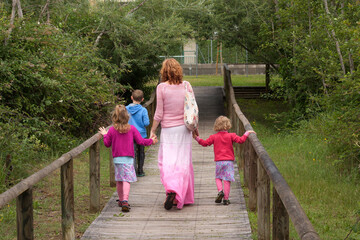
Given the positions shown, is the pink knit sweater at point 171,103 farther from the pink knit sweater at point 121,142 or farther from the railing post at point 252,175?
the railing post at point 252,175

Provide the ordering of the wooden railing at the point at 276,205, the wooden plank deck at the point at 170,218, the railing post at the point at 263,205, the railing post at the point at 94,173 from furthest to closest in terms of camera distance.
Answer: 1. the railing post at the point at 94,173
2. the wooden plank deck at the point at 170,218
3. the railing post at the point at 263,205
4. the wooden railing at the point at 276,205

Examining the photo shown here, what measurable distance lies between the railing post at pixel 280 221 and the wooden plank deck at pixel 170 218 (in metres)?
1.67

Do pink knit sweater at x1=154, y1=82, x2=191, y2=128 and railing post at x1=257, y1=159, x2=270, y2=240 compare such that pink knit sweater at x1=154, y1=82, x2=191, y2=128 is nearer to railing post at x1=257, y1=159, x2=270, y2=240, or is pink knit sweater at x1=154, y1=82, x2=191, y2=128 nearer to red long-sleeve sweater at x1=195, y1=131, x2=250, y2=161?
red long-sleeve sweater at x1=195, y1=131, x2=250, y2=161

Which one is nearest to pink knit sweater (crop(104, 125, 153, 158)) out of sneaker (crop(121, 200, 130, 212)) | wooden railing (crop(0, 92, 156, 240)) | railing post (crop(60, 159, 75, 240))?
wooden railing (crop(0, 92, 156, 240))

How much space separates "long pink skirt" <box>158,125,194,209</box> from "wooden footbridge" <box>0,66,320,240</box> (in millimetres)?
335

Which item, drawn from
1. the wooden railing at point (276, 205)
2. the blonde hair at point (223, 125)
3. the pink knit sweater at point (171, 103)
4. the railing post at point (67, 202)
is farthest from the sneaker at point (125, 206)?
the wooden railing at point (276, 205)

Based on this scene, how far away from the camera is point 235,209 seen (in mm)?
6672

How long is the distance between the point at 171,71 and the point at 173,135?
763 millimetres

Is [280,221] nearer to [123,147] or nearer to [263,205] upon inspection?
[263,205]

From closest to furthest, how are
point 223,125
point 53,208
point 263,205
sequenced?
1. point 263,205
2. point 223,125
3. point 53,208

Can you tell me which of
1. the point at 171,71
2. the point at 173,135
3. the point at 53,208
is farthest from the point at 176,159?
the point at 53,208

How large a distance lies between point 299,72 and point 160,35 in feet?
13.6

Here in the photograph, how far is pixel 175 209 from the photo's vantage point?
6.69 meters

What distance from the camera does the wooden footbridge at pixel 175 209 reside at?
12.8ft
